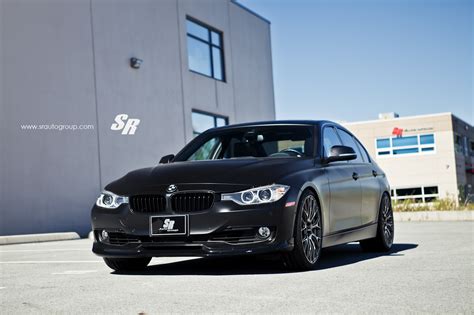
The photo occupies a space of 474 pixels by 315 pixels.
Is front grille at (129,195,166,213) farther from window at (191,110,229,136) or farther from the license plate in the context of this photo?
window at (191,110,229,136)

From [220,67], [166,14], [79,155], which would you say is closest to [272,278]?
[79,155]

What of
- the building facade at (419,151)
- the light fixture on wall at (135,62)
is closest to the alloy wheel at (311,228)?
the light fixture on wall at (135,62)

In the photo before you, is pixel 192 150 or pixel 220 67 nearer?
pixel 192 150

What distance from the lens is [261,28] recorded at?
3369 cm

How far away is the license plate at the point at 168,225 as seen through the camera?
659cm

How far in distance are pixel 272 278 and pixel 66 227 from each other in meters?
15.3

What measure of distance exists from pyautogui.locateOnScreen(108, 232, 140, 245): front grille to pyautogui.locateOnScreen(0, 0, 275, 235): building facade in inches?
503

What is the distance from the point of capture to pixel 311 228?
707cm

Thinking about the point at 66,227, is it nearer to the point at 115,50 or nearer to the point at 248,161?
the point at 115,50

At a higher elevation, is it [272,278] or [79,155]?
[79,155]

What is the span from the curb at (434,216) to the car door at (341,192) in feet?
39.9

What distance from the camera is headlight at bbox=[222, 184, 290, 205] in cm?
656

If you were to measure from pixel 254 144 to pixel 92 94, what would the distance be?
14.6 metres

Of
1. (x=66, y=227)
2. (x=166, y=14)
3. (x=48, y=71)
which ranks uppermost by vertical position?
(x=166, y=14)
